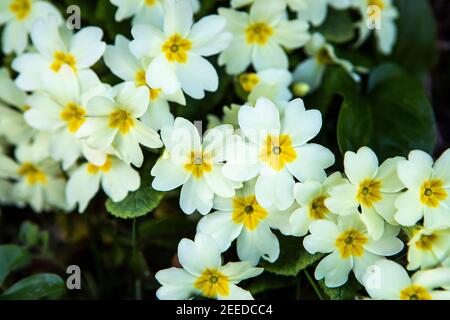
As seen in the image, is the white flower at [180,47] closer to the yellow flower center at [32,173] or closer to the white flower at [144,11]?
the white flower at [144,11]

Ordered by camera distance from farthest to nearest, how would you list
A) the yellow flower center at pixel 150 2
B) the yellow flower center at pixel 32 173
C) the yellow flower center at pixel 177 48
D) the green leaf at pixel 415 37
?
the green leaf at pixel 415 37 → the yellow flower center at pixel 32 173 → the yellow flower center at pixel 150 2 → the yellow flower center at pixel 177 48

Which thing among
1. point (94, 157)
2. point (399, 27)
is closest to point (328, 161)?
point (94, 157)

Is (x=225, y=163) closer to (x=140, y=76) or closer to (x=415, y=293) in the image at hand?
(x=140, y=76)

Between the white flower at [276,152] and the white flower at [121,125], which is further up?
the white flower at [121,125]

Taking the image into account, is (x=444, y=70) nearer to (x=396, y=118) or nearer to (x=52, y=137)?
(x=396, y=118)

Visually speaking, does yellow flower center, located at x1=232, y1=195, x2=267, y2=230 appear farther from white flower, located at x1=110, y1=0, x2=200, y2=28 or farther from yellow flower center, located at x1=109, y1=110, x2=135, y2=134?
white flower, located at x1=110, y1=0, x2=200, y2=28

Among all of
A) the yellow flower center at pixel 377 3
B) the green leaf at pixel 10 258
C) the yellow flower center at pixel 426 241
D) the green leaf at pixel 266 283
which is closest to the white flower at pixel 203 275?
the green leaf at pixel 266 283
